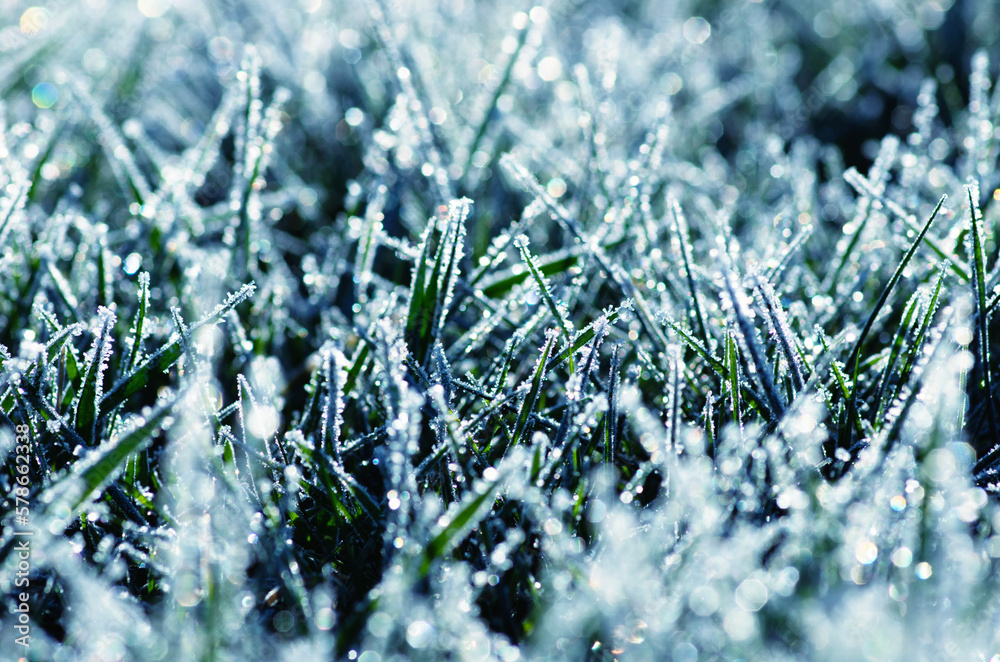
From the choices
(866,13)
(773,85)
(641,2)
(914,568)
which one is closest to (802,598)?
(914,568)

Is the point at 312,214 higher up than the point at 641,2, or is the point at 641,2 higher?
the point at 641,2

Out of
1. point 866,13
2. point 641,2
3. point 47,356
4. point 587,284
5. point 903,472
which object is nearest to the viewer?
point 903,472

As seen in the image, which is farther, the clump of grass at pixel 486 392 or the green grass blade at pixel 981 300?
the green grass blade at pixel 981 300

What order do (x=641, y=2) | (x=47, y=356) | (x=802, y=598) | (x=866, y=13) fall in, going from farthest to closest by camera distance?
(x=641, y=2) < (x=866, y=13) < (x=47, y=356) < (x=802, y=598)

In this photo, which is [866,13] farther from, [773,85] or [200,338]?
[200,338]

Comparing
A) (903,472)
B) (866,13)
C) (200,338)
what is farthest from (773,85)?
(200,338)

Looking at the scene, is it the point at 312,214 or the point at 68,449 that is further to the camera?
the point at 312,214

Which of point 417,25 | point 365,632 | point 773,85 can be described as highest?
point 417,25

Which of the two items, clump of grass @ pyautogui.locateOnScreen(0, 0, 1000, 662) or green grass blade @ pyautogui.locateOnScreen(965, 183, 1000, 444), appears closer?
clump of grass @ pyautogui.locateOnScreen(0, 0, 1000, 662)

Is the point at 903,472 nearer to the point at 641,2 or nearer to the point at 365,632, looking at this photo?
the point at 365,632
